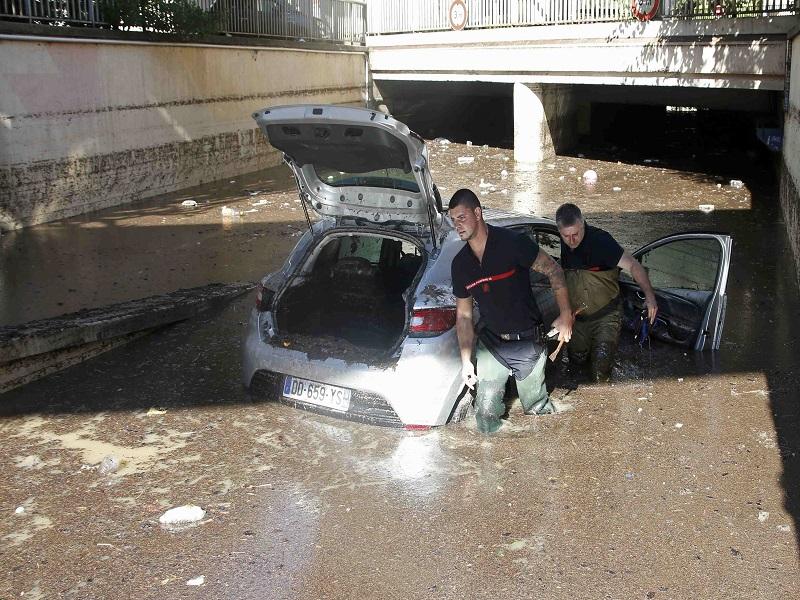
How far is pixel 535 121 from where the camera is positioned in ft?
60.3

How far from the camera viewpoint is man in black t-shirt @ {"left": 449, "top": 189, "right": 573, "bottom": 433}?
17.0ft

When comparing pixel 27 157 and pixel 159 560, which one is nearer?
pixel 159 560

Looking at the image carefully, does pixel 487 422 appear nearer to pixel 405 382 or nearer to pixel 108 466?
pixel 405 382

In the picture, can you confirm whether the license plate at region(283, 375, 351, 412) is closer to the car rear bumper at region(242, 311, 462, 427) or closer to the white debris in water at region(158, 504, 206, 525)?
the car rear bumper at region(242, 311, 462, 427)

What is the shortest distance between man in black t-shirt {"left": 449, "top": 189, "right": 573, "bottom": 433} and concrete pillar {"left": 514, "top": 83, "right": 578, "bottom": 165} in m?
13.4

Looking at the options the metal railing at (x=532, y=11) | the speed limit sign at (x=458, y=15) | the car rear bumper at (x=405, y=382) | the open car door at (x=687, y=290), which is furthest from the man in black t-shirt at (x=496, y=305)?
the speed limit sign at (x=458, y=15)

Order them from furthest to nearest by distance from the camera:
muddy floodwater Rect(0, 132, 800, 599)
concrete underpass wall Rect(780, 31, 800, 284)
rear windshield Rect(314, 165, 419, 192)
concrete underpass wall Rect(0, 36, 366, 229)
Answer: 1. concrete underpass wall Rect(0, 36, 366, 229)
2. concrete underpass wall Rect(780, 31, 800, 284)
3. rear windshield Rect(314, 165, 419, 192)
4. muddy floodwater Rect(0, 132, 800, 599)

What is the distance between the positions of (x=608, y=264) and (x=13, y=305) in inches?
210

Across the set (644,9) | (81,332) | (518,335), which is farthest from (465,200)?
(644,9)

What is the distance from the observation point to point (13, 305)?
818 centimetres

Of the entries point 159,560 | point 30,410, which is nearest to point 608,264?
point 159,560

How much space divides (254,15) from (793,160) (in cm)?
1133

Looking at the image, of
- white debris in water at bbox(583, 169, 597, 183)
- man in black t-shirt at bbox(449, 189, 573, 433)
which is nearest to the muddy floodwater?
man in black t-shirt at bbox(449, 189, 573, 433)

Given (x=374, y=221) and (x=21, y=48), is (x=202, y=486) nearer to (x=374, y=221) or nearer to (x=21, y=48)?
(x=374, y=221)
